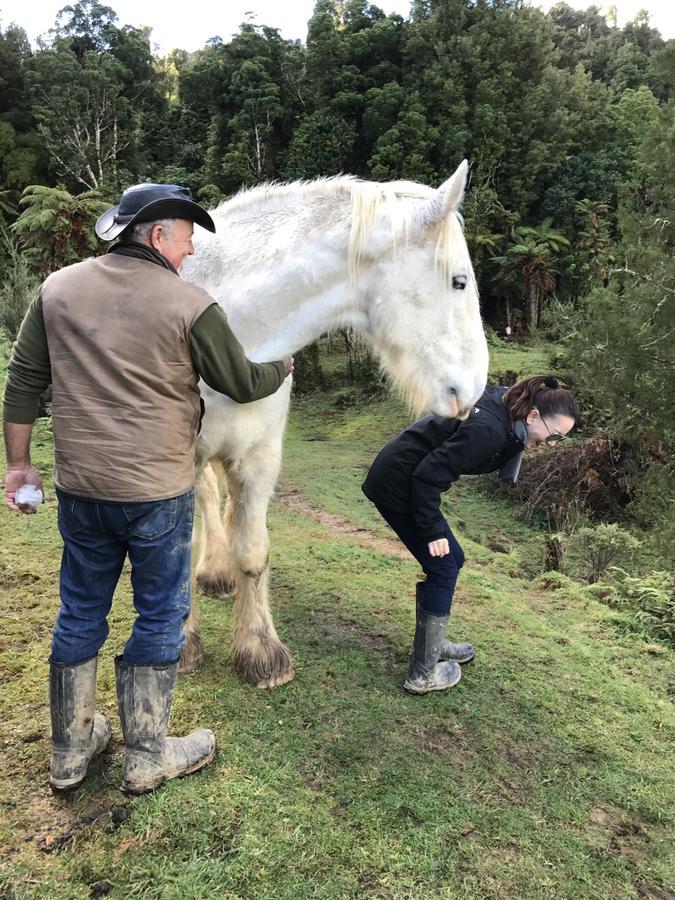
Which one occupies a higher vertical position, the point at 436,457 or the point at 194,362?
the point at 194,362

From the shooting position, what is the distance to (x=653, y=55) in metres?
9.52

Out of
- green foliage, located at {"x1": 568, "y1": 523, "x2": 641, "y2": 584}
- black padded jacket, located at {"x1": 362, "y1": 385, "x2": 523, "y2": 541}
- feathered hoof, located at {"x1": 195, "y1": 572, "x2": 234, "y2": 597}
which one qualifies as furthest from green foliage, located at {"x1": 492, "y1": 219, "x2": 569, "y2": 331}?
black padded jacket, located at {"x1": 362, "y1": 385, "x2": 523, "y2": 541}

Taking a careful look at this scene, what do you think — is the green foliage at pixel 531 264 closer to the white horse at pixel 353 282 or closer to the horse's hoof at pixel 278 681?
the white horse at pixel 353 282

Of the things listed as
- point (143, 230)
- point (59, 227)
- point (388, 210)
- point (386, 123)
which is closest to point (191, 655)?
point (143, 230)

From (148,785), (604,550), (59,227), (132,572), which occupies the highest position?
(59,227)

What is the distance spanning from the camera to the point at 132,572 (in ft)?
6.40

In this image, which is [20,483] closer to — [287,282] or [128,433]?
[128,433]

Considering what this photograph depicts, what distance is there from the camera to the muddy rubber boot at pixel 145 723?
1.97m

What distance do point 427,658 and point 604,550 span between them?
4.58m

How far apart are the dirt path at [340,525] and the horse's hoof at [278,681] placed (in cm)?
260

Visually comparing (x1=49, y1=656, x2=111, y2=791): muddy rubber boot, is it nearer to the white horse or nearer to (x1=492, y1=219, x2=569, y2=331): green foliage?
the white horse

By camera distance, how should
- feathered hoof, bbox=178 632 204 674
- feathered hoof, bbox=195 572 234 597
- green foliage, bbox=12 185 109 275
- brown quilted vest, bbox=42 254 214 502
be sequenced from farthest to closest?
green foliage, bbox=12 185 109 275 < feathered hoof, bbox=195 572 234 597 < feathered hoof, bbox=178 632 204 674 < brown quilted vest, bbox=42 254 214 502

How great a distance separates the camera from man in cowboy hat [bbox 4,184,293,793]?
1.76 metres

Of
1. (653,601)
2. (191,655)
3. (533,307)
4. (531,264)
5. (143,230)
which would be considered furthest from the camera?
(533,307)
